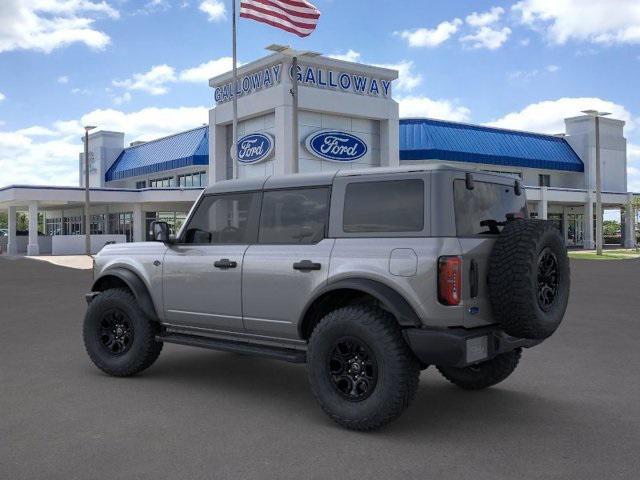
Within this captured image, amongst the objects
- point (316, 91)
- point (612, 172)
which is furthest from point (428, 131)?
point (612, 172)

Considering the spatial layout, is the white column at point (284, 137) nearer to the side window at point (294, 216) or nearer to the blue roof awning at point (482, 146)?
the blue roof awning at point (482, 146)

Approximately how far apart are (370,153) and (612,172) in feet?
106

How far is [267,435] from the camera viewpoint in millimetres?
4941

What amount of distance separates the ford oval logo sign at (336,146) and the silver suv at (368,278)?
2301cm

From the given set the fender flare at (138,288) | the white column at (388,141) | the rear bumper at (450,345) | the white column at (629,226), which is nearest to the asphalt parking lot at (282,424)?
the rear bumper at (450,345)

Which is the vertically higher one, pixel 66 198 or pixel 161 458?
pixel 66 198

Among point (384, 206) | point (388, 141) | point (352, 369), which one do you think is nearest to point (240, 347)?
point (352, 369)

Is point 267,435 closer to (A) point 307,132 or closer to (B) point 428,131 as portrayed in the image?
(A) point 307,132

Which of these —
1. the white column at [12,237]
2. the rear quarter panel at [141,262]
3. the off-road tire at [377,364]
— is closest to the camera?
the off-road tire at [377,364]

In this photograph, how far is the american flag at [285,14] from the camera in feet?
69.5

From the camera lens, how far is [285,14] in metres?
21.5

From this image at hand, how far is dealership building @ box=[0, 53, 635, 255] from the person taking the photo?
29.5 meters

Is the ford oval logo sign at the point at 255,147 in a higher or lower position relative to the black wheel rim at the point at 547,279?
higher

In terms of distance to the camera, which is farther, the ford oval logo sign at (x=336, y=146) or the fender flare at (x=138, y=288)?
the ford oval logo sign at (x=336, y=146)
